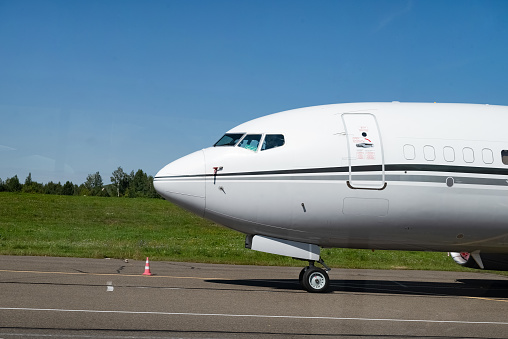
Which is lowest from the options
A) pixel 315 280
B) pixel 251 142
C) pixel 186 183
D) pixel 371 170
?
pixel 315 280

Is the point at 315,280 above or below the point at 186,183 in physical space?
below

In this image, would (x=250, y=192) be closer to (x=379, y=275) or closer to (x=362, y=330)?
(x=362, y=330)

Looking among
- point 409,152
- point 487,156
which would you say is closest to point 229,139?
point 409,152

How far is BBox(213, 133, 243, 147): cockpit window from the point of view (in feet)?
50.6

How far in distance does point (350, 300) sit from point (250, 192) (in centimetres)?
335

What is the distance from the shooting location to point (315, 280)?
15.1 m

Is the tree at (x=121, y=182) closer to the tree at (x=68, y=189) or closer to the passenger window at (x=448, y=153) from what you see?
the tree at (x=68, y=189)

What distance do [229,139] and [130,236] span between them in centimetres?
3233

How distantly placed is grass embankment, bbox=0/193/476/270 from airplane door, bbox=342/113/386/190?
12564 millimetres

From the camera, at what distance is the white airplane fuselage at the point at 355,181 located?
1452 cm

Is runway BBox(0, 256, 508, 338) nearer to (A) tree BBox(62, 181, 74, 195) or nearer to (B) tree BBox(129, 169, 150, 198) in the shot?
(A) tree BBox(62, 181, 74, 195)

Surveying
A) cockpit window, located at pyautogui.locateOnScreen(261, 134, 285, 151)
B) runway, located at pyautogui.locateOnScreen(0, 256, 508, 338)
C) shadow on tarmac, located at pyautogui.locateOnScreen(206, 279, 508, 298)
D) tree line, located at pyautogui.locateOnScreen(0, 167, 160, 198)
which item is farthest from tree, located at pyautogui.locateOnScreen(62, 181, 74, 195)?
cockpit window, located at pyautogui.locateOnScreen(261, 134, 285, 151)

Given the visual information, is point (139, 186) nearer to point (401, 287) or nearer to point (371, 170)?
point (401, 287)

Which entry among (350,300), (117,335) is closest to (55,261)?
(350,300)
